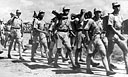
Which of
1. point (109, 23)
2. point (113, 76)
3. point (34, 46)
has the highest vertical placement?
point (109, 23)

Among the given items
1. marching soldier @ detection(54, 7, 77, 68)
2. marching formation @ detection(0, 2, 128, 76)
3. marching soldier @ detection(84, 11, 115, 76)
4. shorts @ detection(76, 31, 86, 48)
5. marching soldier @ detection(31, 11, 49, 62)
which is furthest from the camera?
marching soldier @ detection(31, 11, 49, 62)

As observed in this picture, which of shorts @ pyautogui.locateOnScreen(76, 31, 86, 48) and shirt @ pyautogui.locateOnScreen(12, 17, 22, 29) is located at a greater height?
shirt @ pyautogui.locateOnScreen(12, 17, 22, 29)

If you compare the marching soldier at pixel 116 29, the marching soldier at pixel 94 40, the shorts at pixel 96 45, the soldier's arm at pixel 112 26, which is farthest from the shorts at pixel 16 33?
the soldier's arm at pixel 112 26

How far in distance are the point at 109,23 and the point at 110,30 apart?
268 millimetres

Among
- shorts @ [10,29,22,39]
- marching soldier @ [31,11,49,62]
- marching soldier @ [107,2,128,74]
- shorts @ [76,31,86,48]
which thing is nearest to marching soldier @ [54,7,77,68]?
shorts @ [76,31,86,48]

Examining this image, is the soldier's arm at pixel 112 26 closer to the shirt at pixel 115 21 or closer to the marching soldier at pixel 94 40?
the shirt at pixel 115 21

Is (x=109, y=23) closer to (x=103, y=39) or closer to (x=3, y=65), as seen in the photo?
(x=103, y=39)

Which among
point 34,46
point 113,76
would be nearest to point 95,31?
point 113,76

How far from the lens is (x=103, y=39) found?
8219 millimetres

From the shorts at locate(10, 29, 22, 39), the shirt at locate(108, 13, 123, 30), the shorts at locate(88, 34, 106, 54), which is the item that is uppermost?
the shirt at locate(108, 13, 123, 30)

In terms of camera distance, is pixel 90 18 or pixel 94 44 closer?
pixel 94 44

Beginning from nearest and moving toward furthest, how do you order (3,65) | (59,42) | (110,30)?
(110,30), (59,42), (3,65)

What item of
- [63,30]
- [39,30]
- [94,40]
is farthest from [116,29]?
[39,30]

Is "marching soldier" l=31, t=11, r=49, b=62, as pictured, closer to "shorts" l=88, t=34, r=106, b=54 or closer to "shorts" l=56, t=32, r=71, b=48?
"shorts" l=56, t=32, r=71, b=48
